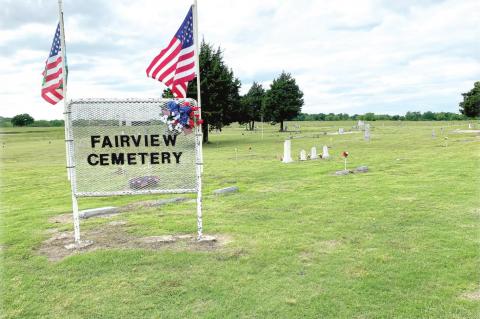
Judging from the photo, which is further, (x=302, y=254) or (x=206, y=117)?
(x=206, y=117)

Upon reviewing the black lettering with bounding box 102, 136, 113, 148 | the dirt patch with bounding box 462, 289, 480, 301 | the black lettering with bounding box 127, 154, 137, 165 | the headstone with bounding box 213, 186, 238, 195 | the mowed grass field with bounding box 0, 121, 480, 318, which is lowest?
the dirt patch with bounding box 462, 289, 480, 301

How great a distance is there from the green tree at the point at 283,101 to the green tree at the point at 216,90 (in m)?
24.1

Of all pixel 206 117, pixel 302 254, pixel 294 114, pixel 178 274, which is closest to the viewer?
pixel 178 274

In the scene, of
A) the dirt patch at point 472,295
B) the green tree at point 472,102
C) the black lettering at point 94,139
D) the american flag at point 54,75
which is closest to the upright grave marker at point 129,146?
the black lettering at point 94,139

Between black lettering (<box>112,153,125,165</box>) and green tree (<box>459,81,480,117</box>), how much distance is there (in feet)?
198

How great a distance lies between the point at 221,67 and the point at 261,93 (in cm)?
3789

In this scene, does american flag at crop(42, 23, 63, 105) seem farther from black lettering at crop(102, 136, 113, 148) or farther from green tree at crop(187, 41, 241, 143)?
green tree at crop(187, 41, 241, 143)

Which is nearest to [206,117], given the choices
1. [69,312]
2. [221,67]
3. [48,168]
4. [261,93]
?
[221,67]


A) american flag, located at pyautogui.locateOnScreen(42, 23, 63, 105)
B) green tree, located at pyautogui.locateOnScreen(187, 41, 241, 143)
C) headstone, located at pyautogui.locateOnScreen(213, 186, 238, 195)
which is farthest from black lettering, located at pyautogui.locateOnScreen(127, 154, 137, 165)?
green tree, located at pyautogui.locateOnScreen(187, 41, 241, 143)

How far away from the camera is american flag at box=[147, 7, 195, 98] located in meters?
7.80

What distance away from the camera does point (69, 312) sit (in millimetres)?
5090

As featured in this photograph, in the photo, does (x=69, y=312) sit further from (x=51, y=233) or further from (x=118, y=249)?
(x=51, y=233)

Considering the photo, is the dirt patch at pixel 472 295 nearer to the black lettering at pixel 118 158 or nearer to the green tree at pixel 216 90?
the black lettering at pixel 118 158

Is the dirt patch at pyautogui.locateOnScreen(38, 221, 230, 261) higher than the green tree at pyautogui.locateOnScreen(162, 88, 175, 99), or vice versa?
the green tree at pyautogui.locateOnScreen(162, 88, 175, 99)
